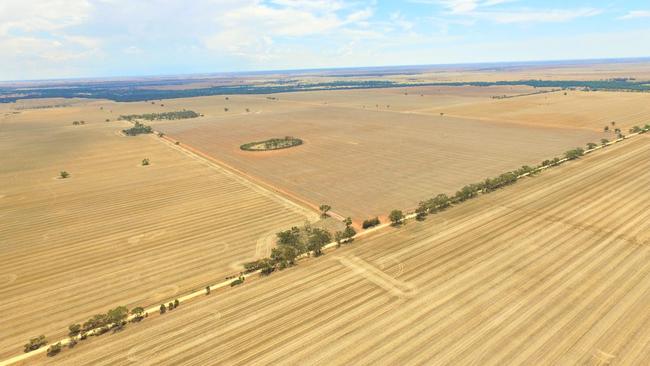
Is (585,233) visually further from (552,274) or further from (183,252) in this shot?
(183,252)

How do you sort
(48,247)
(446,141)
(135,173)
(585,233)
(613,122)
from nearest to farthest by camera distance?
(585,233), (48,247), (135,173), (446,141), (613,122)

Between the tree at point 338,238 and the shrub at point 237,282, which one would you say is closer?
the shrub at point 237,282

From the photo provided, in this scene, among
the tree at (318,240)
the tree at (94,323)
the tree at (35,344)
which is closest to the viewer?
the tree at (35,344)

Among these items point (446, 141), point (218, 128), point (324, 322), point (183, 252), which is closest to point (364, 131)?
point (446, 141)

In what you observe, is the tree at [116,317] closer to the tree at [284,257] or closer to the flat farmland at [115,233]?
the flat farmland at [115,233]

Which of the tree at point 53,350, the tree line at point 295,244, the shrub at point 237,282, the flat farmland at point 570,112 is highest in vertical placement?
the flat farmland at point 570,112

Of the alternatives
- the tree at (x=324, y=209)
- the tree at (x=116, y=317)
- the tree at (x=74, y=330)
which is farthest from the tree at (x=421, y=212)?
the tree at (x=74, y=330)
